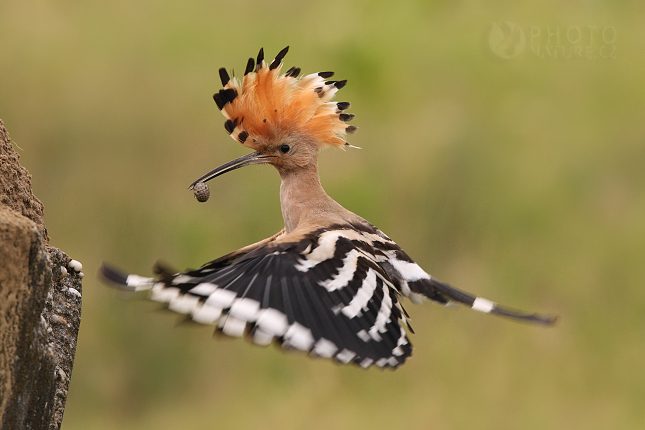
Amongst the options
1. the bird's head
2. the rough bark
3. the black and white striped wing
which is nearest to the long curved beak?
the bird's head

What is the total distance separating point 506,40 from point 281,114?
2.62 meters

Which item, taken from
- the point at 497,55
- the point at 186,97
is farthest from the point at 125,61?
the point at 497,55

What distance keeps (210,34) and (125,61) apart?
0.47 meters

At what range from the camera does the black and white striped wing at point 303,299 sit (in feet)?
4.08

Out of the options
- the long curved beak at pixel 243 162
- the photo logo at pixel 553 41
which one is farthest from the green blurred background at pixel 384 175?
the long curved beak at pixel 243 162

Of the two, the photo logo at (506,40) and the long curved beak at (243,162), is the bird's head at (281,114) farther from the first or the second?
the photo logo at (506,40)

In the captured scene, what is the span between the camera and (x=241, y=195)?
11.2 ft

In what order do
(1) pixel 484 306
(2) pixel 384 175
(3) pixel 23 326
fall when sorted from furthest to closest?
(2) pixel 384 175, (1) pixel 484 306, (3) pixel 23 326

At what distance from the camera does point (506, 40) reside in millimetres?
4113

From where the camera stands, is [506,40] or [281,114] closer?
[281,114]

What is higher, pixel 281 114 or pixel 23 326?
pixel 281 114

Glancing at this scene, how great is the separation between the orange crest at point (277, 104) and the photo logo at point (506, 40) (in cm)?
246

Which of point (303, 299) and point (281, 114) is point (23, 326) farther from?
point (281, 114)

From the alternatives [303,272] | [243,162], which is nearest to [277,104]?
[243,162]
